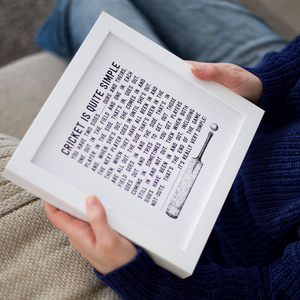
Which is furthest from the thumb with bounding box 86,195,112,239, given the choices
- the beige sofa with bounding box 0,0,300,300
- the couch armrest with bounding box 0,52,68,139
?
the couch armrest with bounding box 0,52,68,139

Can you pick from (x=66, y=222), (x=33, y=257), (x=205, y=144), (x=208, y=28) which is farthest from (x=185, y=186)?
(x=208, y=28)

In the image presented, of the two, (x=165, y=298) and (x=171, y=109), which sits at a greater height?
(x=171, y=109)

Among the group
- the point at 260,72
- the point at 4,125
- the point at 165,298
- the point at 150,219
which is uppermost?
the point at 260,72

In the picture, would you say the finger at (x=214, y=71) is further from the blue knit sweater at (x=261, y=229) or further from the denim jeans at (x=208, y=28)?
the denim jeans at (x=208, y=28)

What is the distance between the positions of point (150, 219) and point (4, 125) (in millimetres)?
459

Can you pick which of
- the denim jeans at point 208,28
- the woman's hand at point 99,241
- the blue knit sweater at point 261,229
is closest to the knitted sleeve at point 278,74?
the blue knit sweater at point 261,229

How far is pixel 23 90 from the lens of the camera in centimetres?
68

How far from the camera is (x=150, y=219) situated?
0.39m

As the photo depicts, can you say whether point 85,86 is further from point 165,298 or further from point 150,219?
point 165,298

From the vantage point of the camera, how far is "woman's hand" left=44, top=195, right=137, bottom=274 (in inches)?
14.8

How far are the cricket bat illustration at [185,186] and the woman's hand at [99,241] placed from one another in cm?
8

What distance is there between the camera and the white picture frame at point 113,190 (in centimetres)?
35

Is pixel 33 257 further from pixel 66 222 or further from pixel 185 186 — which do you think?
pixel 185 186

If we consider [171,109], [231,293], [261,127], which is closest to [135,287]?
[231,293]
